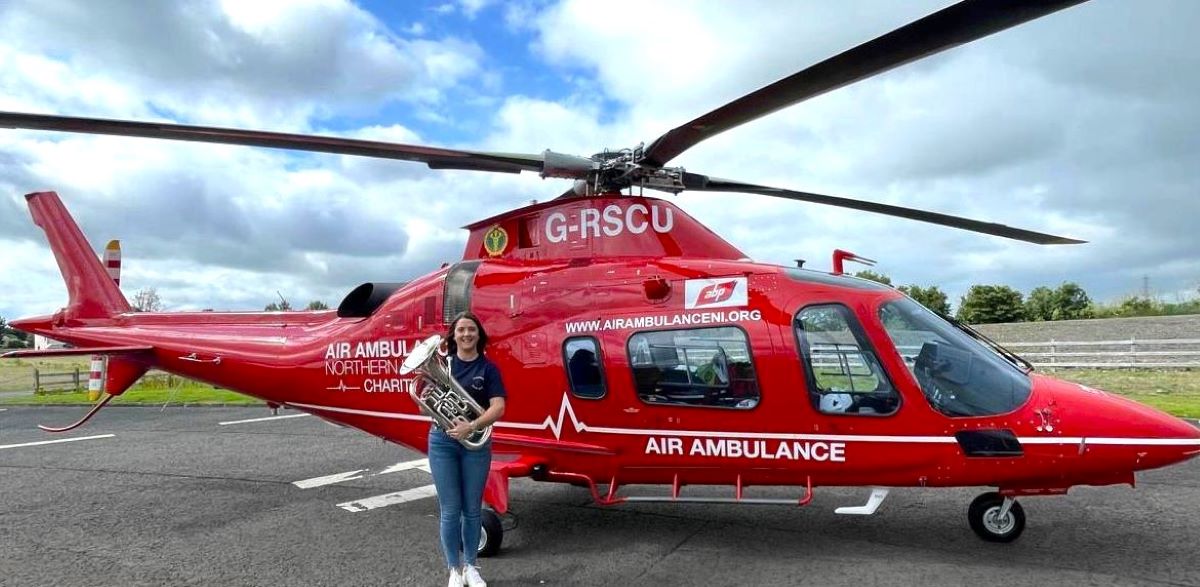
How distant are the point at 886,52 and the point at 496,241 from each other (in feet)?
13.3

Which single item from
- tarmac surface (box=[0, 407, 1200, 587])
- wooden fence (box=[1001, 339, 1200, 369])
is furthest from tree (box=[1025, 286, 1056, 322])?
tarmac surface (box=[0, 407, 1200, 587])

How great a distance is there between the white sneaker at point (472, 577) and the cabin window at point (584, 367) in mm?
1675

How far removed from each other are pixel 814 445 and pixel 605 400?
5.36ft

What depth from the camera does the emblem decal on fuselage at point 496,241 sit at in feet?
23.1

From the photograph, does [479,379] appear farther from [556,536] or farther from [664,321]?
[556,536]

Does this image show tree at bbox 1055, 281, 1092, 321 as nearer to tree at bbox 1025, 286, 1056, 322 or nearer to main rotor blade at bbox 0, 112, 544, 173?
tree at bbox 1025, 286, 1056, 322

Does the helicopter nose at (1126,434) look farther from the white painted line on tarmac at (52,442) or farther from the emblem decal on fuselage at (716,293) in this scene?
the white painted line on tarmac at (52,442)

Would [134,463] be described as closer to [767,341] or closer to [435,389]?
[435,389]

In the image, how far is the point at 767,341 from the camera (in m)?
5.54

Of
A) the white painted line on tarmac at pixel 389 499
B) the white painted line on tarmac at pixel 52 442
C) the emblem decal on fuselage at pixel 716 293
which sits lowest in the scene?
the white painted line on tarmac at pixel 52 442

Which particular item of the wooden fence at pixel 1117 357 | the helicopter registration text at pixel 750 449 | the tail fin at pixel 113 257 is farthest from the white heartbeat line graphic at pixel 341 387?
the wooden fence at pixel 1117 357

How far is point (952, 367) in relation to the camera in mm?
5387

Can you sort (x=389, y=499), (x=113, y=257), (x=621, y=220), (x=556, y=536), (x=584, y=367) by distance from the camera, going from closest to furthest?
(x=584, y=367) < (x=556, y=536) < (x=621, y=220) < (x=389, y=499) < (x=113, y=257)

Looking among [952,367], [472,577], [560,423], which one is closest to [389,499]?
[560,423]
